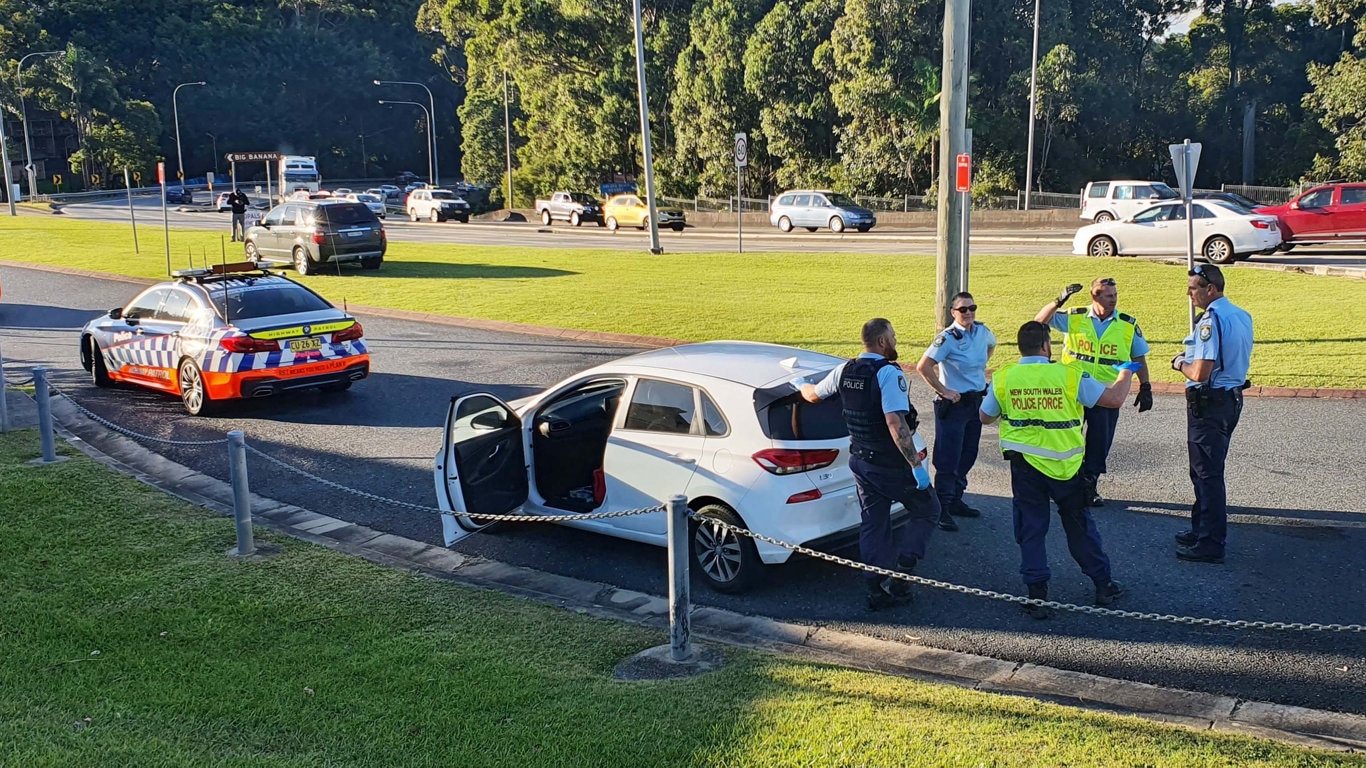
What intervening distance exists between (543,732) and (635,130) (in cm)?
Answer: 6051

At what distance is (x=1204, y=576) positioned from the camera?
7117 mm

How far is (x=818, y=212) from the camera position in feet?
137

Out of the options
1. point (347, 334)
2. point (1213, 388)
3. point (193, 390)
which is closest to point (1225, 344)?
point (1213, 388)

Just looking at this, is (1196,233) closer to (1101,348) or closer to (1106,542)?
(1101,348)

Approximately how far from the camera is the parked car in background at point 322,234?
26.4 m

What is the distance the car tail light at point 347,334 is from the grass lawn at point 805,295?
16.9ft

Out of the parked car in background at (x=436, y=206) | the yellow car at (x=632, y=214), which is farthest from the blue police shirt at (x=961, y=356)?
the parked car in background at (x=436, y=206)

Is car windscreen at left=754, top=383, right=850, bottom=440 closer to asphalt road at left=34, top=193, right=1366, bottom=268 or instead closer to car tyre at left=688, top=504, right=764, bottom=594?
car tyre at left=688, top=504, right=764, bottom=594

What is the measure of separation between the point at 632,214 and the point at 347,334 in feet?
123

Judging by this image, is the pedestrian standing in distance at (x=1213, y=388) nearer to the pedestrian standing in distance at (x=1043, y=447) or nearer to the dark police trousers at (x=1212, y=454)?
the dark police trousers at (x=1212, y=454)

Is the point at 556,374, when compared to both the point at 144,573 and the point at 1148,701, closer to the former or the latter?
the point at 144,573

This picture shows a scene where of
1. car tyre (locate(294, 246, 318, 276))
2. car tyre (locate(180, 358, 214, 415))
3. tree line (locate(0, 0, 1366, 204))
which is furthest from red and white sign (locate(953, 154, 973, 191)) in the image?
tree line (locate(0, 0, 1366, 204))

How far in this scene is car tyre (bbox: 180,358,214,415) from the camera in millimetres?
12718

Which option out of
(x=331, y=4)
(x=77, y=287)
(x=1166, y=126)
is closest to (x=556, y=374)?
(x=77, y=287)
